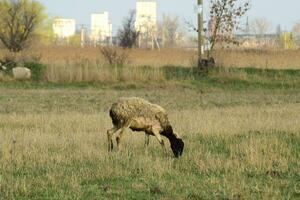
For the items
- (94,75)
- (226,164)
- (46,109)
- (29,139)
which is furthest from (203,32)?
(226,164)

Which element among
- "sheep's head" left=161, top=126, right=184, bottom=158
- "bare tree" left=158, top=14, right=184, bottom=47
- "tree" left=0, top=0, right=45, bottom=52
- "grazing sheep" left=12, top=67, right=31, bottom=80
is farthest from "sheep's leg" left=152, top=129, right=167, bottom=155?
"bare tree" left=158, top=14, right=184, bottom=47

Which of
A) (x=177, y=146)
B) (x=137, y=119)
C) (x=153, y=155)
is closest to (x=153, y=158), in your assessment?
(x=153, y=155)

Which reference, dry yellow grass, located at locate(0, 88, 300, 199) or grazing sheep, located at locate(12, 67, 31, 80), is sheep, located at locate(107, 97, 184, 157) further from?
grazing sheep, located at locate(12, 67, 31, 80)

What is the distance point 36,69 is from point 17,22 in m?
24.6

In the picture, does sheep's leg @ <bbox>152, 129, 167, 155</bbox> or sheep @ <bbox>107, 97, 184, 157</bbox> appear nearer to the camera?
sheep's leg @ <bbox>152, 129, 167, 155</bbox>

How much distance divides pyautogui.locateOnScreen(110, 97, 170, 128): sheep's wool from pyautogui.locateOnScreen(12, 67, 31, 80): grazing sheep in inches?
910

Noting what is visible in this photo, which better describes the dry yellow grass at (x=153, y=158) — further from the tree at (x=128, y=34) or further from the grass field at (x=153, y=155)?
the tree at (x=128, y=34)

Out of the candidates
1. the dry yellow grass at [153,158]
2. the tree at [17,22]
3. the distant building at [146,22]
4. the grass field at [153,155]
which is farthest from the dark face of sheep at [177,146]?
the distant building at [146,22]

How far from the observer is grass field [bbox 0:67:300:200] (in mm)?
8672

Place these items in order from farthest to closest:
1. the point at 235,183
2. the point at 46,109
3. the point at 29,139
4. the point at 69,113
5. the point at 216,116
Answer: the point at 46,109 → the point at 69,113 → the point at 216,116 → the point at 29,139 → the point at 235,183

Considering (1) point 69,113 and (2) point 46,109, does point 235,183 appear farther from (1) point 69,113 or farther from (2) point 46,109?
(2) point 46,109

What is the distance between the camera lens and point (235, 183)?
354 inches

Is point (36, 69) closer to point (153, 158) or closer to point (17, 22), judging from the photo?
point (17, 22)

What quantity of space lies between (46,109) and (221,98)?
334 inches
